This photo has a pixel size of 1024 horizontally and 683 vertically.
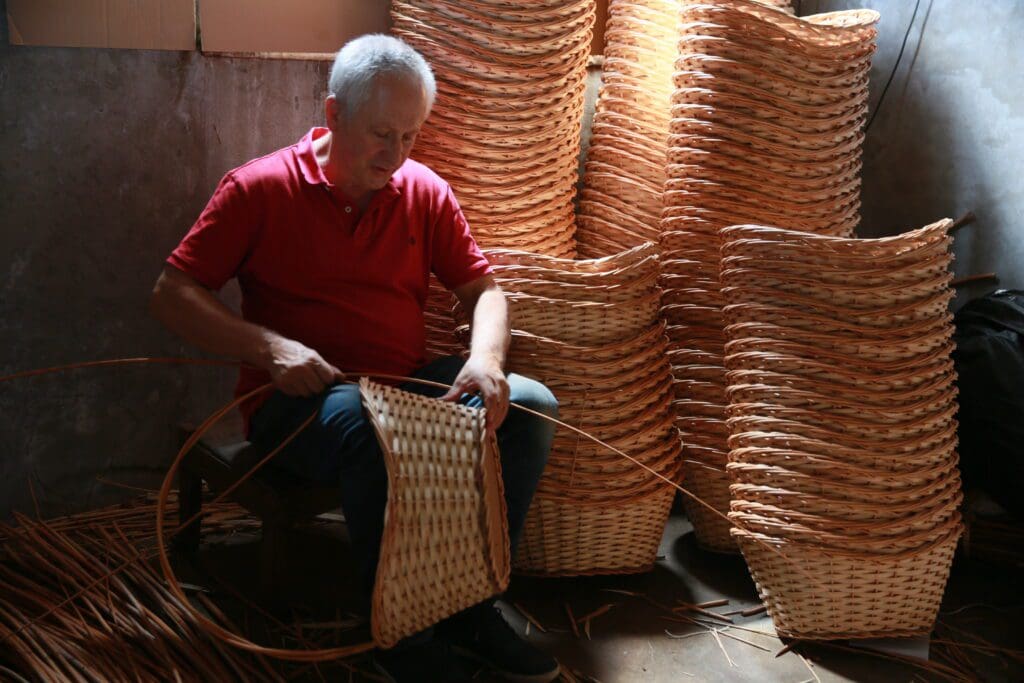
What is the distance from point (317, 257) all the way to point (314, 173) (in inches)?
7.1

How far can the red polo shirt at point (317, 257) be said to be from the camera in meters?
2.01

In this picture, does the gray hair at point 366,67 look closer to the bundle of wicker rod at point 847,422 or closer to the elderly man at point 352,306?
the elderly man at point 352,306

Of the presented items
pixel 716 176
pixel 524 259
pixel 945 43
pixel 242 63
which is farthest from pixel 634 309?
pixel 945 43

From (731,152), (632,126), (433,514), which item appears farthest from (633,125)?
(433,514)

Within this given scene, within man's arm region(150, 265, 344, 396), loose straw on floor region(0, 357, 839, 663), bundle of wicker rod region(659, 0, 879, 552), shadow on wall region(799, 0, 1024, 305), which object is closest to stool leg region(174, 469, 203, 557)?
loose straw on floor region(0, 357, 839, 663)

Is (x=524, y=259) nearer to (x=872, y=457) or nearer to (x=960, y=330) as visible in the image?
(x=872, y=457)

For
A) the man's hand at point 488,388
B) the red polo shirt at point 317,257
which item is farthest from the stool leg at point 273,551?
the man's hand at point 488,388

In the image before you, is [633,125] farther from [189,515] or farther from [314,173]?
[189,515]

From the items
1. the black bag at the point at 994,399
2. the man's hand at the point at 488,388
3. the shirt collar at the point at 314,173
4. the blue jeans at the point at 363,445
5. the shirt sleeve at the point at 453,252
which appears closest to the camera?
the blue jeans at the point at 363,445

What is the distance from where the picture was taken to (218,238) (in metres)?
1.99

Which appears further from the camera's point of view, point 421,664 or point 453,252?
point 453,252

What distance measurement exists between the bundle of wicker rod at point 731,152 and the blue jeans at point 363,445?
601 mm

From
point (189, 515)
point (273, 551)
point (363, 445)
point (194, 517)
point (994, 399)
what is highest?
point (363, 445)

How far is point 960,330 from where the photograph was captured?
267cm
